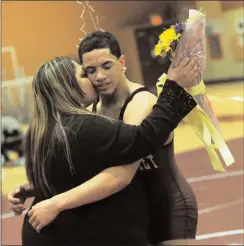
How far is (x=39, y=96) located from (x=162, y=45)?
280 millimetres

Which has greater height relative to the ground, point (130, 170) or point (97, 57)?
point (97, 57)

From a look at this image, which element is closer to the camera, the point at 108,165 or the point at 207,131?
the point at 108,165

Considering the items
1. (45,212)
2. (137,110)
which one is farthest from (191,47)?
(45,212)

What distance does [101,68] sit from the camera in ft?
3.46

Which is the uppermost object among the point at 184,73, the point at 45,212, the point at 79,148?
the point at 184,73

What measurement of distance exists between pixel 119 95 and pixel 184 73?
171mm

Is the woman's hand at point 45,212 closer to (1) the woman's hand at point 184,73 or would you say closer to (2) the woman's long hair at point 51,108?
(2) the woman's long hair at point 51,108

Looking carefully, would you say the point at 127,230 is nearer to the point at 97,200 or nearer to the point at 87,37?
the point at 97,200

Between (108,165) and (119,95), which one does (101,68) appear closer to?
(119,95)

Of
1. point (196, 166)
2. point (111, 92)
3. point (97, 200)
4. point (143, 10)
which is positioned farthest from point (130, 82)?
point (143, 10)

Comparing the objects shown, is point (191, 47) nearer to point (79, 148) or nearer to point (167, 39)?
point (167, 39)

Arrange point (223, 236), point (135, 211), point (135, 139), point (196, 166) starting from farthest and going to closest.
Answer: point (196, 166)
point (223, 236)
point (135, 211)
point (135, 139)

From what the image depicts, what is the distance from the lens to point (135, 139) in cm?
96

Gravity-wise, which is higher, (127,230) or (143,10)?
(143,10)
